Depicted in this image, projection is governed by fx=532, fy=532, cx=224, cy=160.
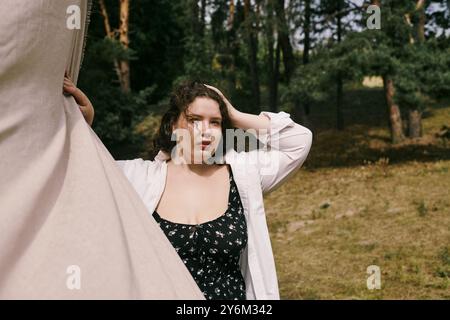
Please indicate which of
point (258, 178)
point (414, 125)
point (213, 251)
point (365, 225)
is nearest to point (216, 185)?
point (258, 178)

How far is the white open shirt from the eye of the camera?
2.19m

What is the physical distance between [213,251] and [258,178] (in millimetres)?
416

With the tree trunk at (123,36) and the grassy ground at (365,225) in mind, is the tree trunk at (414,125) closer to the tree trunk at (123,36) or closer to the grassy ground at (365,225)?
the grassy ground at (365,225)

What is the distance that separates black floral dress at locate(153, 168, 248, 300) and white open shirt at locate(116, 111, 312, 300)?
0.06 m

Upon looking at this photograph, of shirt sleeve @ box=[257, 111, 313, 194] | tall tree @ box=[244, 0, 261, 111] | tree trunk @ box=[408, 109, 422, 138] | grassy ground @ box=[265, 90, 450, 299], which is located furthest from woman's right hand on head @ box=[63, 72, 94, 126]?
tree trunk @ box=[408, 109, 422, 138]

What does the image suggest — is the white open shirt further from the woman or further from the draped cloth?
the draped cloth

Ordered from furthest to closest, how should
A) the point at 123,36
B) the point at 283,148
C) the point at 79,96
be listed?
the point at 123,36 → the point at 283,148 → the point at 79,96

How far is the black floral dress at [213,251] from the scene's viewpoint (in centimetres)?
213

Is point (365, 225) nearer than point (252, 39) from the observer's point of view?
Yes

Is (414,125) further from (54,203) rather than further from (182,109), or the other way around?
(54,203)

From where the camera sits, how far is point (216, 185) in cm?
240

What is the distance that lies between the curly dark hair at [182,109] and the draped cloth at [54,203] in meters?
0.94
